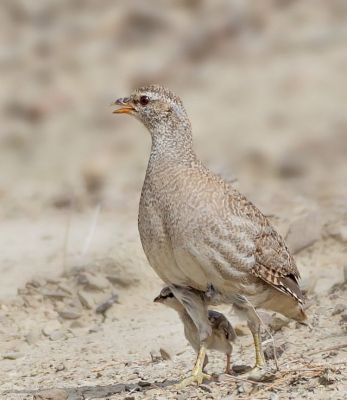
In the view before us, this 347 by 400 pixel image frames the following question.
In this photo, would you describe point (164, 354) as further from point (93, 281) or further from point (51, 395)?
point (93, 281)

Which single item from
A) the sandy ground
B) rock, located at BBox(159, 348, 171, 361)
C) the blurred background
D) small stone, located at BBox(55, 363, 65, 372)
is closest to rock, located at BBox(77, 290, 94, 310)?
the sandy ground

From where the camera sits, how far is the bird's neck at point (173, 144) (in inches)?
263

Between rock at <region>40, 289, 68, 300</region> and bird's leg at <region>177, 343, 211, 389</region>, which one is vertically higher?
rock at <region>40, 289, 68, 300</region>

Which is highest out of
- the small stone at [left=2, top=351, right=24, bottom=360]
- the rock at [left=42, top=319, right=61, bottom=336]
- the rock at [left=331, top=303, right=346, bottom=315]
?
the rock at [left=42, top=319, right=61, bottom=336]

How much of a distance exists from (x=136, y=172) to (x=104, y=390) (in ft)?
25.4

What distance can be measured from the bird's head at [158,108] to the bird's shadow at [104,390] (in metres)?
1.40

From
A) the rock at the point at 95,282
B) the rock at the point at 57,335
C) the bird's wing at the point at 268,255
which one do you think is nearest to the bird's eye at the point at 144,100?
the bird's wing at the point at 268,255

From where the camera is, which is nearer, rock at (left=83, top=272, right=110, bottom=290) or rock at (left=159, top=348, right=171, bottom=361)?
rock at (left=159, top=348, right=171, bottom=361)

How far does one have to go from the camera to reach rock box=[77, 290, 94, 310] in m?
8.38

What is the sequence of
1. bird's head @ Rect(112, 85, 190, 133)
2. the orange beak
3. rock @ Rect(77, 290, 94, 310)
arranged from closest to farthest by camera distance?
bird's head @ Rect(112, 85, 190, 133) → the orange beak → rock @ Rect(77, 290, 94, 310)

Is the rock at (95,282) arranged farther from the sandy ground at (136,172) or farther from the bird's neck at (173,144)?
the bird's neck at (173,144)

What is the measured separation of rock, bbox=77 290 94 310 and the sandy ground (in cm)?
1

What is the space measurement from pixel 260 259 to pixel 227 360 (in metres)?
0.65

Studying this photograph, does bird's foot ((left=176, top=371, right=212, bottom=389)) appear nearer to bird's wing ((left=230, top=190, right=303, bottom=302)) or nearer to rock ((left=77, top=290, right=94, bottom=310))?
bird's wing ((left=230, top=190, right=303, bottom=302))
